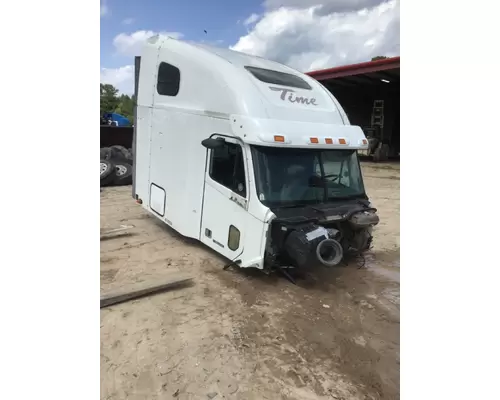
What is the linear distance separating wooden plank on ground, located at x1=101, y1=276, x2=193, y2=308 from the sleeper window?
7.74ft

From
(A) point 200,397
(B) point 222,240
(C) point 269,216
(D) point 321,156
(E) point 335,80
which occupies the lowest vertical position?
(A) point 200,397

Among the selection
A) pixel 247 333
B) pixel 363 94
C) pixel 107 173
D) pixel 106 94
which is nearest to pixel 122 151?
pixel 107 173

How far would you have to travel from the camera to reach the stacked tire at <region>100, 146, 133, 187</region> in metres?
9.08

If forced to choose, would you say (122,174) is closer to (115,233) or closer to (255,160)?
(115,233)

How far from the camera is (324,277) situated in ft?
14.8

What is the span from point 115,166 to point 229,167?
580 centimetres

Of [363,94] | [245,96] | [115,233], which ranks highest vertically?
[363,94]

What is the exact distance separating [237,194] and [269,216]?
53cm

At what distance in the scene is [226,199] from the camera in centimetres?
439

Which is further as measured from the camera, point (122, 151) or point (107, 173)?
point (122, 151)
